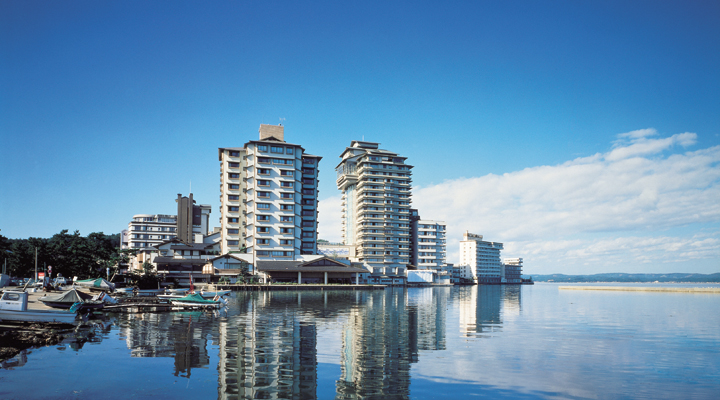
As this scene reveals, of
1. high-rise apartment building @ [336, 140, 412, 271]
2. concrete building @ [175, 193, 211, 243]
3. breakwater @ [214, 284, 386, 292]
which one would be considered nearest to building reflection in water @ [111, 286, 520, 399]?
breakwater @ [214, 284, 386, 292]

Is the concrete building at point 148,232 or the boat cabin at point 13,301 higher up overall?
the concrete building at point 148,232

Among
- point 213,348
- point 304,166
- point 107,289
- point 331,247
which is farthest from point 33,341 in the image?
point 331,247

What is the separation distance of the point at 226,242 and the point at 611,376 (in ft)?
326

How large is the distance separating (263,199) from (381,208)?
158 feet

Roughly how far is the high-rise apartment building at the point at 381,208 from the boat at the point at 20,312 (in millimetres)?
111060

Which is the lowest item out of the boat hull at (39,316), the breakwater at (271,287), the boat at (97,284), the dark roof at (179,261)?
the breakwater at (271,287)

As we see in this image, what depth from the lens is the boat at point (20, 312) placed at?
30.7m

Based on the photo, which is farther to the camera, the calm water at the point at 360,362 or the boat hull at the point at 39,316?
the boat hull at the point at 39,316

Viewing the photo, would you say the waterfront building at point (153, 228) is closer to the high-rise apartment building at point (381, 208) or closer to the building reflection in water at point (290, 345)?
the high-rise apartment building at point (381, 208)

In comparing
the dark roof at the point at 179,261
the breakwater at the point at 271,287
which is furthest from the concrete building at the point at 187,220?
the breakwater at the point at 271,287

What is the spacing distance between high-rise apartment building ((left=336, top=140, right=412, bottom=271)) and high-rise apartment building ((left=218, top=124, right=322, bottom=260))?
3385 centimetres

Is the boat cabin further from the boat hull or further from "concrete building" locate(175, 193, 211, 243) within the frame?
"concrete building" locate(175, 193, 211, 243)

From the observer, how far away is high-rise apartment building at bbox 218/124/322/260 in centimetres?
10794

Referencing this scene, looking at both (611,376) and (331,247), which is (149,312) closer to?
(611,376)
